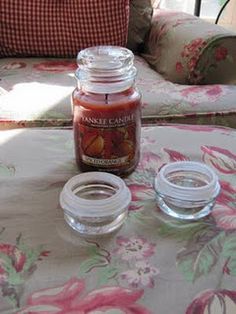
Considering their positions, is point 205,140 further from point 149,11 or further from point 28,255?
point 149,11

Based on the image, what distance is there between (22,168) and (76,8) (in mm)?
863

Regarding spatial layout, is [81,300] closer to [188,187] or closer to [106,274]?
[106,274]

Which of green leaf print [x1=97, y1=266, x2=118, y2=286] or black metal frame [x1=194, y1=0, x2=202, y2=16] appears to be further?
black metal frame [x1=194, y1=0, x2=202, y2=16]

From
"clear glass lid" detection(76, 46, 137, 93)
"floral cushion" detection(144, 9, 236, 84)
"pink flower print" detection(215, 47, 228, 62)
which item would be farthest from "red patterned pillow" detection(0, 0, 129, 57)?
"clear glass lid" detection(76, 46, 137, 93)

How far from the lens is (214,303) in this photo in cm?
45

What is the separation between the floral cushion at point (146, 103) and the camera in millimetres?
943

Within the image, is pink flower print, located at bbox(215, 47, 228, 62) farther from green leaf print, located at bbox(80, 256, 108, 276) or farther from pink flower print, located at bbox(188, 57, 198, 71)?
green leaf print, located at bbox(80, 256, 108, 276)

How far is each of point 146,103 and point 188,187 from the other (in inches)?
17.4

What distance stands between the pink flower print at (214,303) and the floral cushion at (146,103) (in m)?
0.53

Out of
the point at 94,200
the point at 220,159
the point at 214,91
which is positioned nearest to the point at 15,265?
the point at 94,200

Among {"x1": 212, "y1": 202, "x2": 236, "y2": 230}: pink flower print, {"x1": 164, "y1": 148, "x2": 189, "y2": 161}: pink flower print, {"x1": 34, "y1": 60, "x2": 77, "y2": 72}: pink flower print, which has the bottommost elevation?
{"x1": 34, "y1": 60, "x2": 77, "y2": 72}: pink flower print

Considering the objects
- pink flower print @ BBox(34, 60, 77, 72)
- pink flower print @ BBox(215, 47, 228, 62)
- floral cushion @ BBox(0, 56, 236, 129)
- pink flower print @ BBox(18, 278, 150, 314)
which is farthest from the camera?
pink flower print @ BBox(34, 60, 77, 72)

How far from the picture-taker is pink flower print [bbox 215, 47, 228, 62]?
1.18 metres

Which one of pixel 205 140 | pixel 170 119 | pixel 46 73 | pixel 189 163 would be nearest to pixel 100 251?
pixel 189 163
